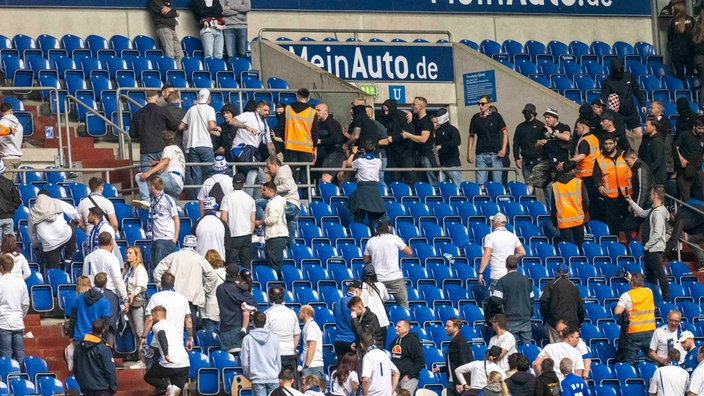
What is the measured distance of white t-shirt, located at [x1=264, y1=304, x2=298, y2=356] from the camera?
66.6 ft

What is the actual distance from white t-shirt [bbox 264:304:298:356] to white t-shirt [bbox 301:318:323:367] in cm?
14

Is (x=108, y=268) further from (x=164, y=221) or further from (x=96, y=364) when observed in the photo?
(x=96, y=364)

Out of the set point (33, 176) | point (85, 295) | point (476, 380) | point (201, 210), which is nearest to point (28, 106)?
point (33, 176)

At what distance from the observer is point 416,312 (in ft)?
74.0

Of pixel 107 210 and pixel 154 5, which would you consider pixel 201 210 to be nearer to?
pixel 107 210

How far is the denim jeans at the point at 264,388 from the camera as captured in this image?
774 inches

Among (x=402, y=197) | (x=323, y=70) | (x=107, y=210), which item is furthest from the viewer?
(x=323, y=70)

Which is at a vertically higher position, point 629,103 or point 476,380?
point 629,103

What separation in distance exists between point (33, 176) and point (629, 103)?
31.2 ft

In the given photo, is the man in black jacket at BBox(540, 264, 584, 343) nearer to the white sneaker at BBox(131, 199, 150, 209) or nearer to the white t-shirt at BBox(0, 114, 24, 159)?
the white sneaker at BBox(131, 199, 150, 209)

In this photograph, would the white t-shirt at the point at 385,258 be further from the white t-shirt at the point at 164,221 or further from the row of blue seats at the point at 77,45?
the row of blue seats at the point at 77,45

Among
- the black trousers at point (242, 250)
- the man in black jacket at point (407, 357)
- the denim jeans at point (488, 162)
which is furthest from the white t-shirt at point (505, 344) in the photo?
the denim jeans at point (488, 162)

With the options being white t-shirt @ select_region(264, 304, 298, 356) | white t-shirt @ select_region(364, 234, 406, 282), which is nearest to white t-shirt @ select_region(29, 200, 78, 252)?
white t-shirt @ select_region(264, 304, 298, 356)

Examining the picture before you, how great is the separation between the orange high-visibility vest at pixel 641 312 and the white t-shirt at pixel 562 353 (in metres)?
1.65
